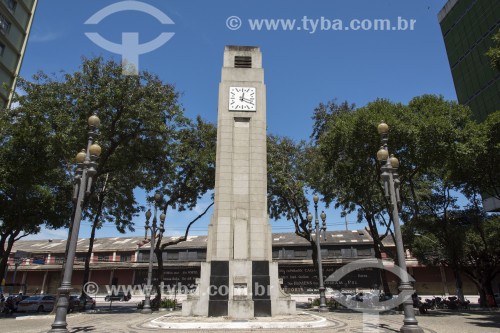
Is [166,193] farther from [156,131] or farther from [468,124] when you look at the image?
[468,124]

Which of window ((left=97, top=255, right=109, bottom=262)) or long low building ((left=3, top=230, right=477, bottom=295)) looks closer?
long low building ((left=3, top=230, right=477, bottom=295))

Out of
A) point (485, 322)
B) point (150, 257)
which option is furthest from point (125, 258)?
point (485, 322)

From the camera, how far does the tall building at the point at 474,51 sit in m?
41.7

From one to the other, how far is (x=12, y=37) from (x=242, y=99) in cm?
3202

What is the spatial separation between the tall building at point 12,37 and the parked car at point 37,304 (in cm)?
1977

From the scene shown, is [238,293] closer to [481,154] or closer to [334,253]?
[481,154]

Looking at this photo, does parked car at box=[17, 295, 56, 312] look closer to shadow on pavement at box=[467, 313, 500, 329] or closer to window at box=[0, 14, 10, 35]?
window at box=[0, 14, 10, 35]

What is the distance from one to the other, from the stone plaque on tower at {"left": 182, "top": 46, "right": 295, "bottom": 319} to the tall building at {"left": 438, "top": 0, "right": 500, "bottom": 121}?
34478mm

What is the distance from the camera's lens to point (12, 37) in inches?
1513

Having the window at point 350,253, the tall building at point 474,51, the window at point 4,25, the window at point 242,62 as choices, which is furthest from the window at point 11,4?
the tall building at point 474,51

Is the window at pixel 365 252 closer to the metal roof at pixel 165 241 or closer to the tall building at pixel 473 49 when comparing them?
the metal roof at pixel 165 241

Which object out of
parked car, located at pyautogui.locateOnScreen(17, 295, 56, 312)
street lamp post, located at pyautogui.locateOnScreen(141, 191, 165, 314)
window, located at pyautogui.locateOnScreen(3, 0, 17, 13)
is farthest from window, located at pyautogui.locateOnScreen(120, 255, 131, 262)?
window, located at pyautogui.locateOnScreen(3, 0, 17, 13)

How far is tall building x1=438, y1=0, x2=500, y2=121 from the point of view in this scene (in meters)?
42.1

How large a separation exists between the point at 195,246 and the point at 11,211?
→ 29270 mm
